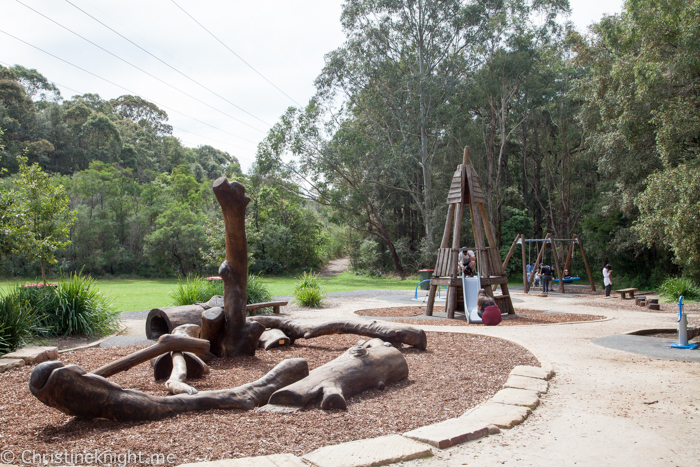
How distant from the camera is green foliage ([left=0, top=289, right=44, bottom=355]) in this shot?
6.49m

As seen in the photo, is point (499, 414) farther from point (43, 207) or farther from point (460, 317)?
point (43, 207)

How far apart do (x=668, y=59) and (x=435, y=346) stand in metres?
13.0

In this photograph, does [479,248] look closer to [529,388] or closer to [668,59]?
[529,388]

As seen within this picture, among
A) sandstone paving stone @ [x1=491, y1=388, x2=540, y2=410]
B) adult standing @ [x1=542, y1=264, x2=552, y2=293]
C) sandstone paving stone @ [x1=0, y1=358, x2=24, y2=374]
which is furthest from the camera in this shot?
adult standing @ [x1=542, y1=264, x2=552, y2=293]

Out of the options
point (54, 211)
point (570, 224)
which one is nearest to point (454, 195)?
point (54, 211)

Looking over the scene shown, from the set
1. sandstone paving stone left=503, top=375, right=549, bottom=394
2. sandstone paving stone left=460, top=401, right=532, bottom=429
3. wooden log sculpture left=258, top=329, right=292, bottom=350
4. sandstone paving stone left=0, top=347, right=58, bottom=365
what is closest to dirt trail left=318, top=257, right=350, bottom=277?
wooden log sculpture left=258, top=329, right=292, bottom=350

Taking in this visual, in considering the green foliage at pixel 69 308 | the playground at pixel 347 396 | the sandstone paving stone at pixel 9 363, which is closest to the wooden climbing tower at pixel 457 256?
the playground at pixel 347 396

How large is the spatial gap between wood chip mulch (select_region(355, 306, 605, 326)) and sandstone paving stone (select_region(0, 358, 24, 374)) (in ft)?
21.6

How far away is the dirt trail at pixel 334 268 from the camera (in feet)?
135

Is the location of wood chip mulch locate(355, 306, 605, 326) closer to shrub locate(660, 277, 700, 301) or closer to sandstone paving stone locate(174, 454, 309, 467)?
shrub locate(660, 277, 700, 301)

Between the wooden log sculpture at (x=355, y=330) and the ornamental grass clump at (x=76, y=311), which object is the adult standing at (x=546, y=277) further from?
the ornamental grass clump at (x=76, y=311)

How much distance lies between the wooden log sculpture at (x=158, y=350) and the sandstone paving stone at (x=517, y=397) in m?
3.02

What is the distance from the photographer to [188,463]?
8.87ft

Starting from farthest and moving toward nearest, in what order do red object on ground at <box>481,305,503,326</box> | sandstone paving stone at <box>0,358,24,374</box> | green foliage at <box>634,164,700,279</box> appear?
1. green foliage at <box>634,164,700,279</box>
2. red object on ground at <box>481,305,503,326</box>
3. sandstone paving stone at <box>0,358,24,374</box>
